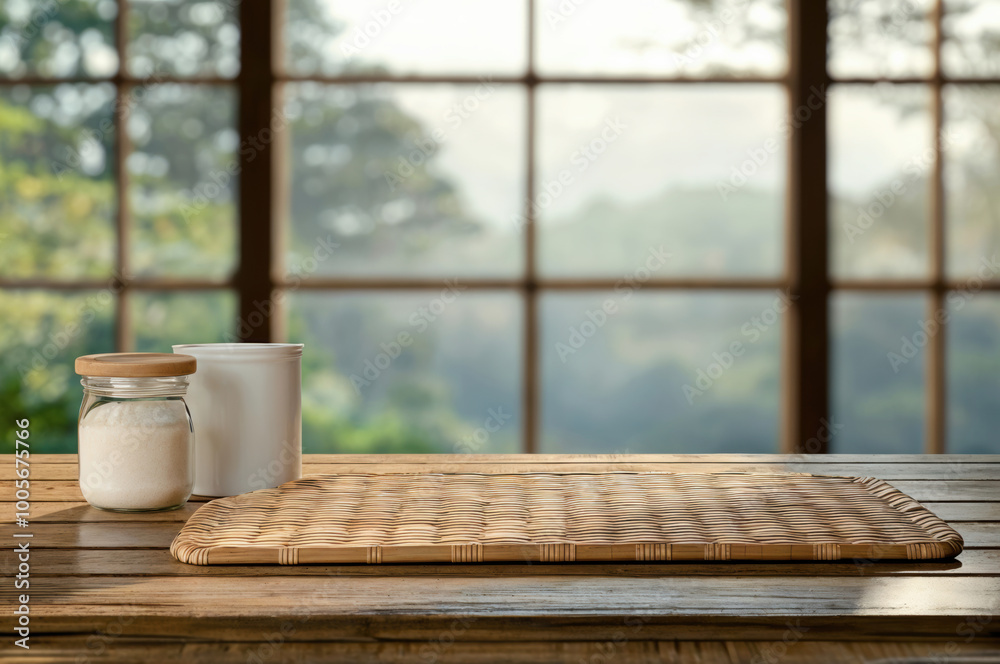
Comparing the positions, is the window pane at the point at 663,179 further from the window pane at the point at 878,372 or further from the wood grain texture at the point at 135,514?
the wood grain texture at the point at 135,514

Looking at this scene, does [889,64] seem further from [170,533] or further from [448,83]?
[170,533]

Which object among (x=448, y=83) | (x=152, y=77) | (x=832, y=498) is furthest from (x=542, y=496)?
(x=152, y=77)

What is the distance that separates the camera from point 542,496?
884 mm

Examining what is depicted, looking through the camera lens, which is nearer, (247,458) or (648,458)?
(247,458)

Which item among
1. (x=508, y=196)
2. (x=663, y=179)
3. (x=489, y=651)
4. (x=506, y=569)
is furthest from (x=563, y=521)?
(x=663, y=179)

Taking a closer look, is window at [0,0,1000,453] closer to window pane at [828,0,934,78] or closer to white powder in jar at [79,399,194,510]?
window pane at [828,0,934,78]

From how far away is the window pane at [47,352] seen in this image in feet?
8.87

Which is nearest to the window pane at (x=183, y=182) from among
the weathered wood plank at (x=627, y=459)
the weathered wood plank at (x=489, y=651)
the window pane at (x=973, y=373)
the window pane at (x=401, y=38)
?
the window pane at (x=401, y=38)

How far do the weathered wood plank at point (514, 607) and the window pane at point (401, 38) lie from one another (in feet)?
7.43

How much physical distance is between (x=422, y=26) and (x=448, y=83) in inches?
8.2

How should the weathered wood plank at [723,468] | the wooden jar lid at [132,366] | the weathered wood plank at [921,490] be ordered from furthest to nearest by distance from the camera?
the weathered wood plank at [723,468] → the weathered wood plank at [921,490] → the wooden jar lid at [132,366]

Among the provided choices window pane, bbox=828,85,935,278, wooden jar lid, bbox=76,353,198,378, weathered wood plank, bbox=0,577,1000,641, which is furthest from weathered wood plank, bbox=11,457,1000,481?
window pane, bbox=828,85,935,278

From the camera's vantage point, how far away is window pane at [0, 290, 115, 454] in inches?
106

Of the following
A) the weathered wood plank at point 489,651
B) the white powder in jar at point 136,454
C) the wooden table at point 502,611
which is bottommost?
the weathered wood plank at point 489,651
